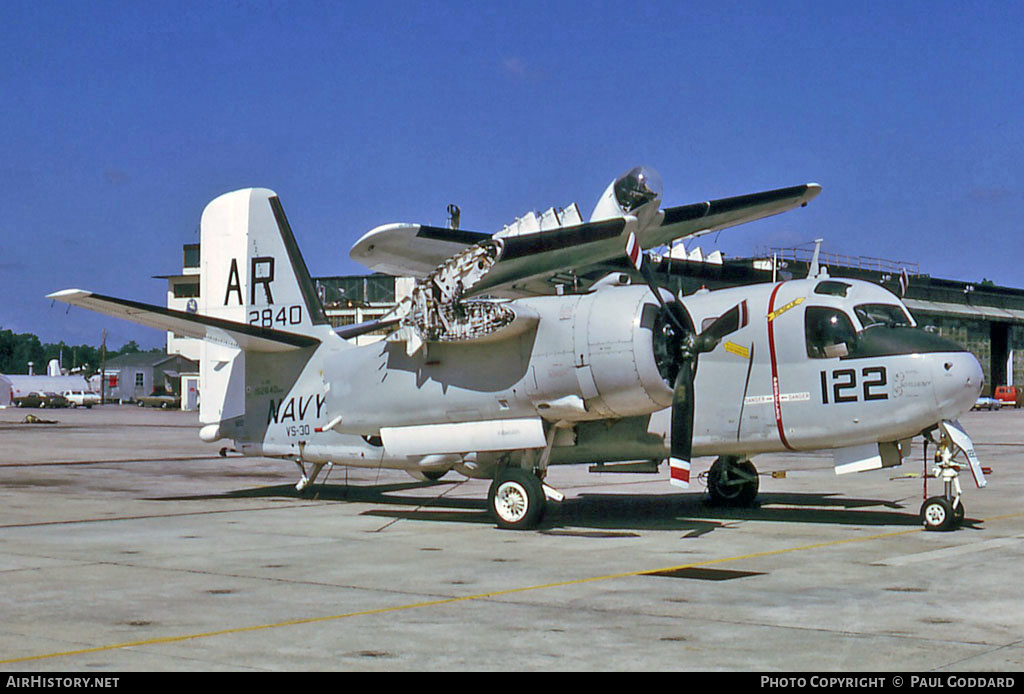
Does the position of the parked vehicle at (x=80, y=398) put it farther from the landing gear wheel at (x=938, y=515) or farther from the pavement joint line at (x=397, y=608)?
the pavement joint line at (x=397, y=608)

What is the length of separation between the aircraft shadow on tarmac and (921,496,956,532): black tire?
1.01 metres

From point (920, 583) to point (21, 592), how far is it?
9.26 m

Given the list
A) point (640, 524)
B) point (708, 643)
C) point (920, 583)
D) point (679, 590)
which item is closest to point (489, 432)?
point (640, 524)

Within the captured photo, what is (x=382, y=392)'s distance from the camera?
57.4 feet

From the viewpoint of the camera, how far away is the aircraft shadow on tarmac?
17.1 metres

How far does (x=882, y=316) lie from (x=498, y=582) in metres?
8.01

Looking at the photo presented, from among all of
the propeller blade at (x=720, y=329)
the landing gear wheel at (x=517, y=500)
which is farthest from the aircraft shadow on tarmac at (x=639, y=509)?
the propeller blade at (x=720, y=329)

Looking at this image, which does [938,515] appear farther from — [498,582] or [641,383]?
[498,582]

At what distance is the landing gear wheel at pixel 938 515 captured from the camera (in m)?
15.4

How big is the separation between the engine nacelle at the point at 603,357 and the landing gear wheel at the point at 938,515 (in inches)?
163

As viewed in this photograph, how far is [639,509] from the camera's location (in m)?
19.3

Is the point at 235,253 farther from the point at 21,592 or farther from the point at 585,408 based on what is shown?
the point at 21,592

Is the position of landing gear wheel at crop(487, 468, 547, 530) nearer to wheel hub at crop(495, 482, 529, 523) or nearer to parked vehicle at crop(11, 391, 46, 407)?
wheel hub at crop(495, 482, 529, 523)

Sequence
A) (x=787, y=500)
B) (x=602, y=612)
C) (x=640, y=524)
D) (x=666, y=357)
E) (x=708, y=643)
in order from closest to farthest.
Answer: (x=708, y=643) < (x=602, y=612) < (x=666, y=357) < (x=640, y=524) < (x=787, y=500)
